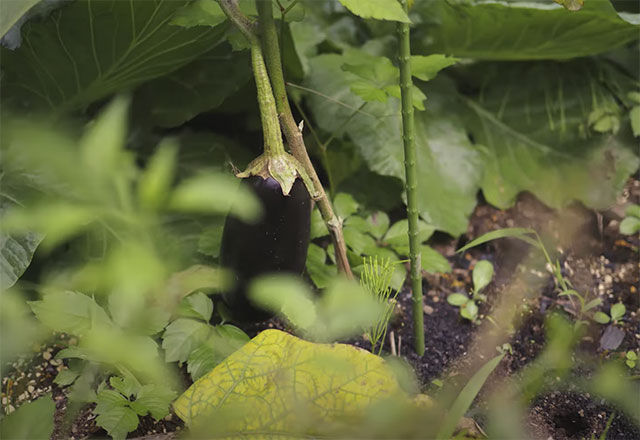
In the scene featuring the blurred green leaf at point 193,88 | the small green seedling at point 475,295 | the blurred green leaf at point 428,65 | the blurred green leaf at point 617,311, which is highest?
the blurred green leaf at point 428,65

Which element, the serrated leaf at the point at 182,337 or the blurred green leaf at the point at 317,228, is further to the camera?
the blurred green leaf at the point at 317,228

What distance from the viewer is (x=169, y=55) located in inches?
55.6

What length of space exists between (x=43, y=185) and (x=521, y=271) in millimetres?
1023

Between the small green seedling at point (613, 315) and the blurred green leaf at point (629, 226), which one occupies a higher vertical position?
the blurred green leaf at point (629, 226)

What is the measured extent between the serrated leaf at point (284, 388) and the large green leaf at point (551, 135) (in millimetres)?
838

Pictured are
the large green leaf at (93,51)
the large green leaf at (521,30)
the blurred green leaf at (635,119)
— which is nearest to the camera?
the large green leaf at (93,51)

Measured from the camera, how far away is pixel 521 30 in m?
1.62

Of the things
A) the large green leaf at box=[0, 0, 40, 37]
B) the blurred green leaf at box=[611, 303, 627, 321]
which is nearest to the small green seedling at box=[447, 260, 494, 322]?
the blurred green leaf at box=[611, 303, 627, 321]

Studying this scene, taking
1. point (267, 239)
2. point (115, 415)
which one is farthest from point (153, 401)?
point (267, 239)

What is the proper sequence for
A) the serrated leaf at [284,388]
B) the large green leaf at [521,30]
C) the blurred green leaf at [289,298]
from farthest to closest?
1. the large green leaf at [521,30]
2. the blurred green leaf at [289,298]
3. the serrated leaf at [284,388]

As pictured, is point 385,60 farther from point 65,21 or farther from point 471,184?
point 65,21

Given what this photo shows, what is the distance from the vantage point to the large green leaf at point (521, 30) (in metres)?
1.53

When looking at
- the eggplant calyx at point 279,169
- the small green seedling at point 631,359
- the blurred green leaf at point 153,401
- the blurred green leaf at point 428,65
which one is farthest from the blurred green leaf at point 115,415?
the small green seedling at point 631,359

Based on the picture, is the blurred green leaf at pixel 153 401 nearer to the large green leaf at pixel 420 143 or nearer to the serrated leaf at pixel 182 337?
the serrated leaf at pixel 182 337
